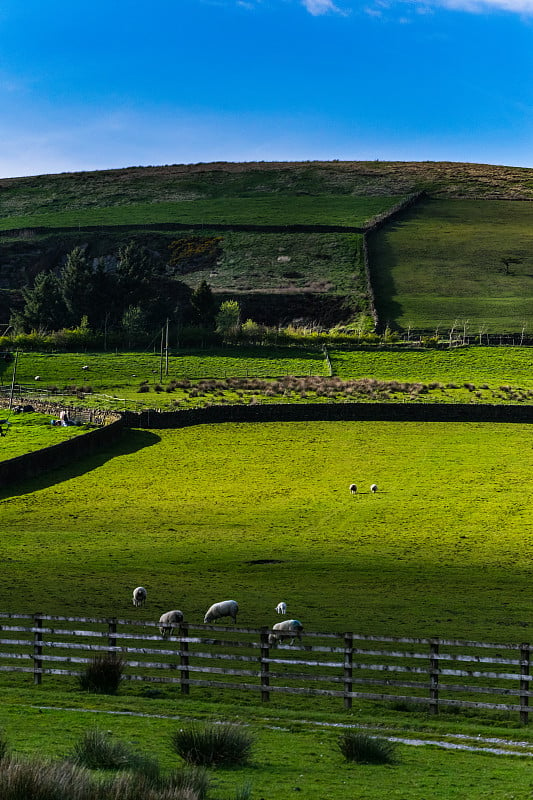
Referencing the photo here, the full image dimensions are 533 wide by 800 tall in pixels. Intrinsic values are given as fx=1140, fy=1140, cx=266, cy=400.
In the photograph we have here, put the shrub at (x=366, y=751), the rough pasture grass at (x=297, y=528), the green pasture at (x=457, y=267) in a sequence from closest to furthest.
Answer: the shrub at (x=366, y=751), the rough pasture grass at (x=297, y=528), the green pasture at (x=457, y=267)

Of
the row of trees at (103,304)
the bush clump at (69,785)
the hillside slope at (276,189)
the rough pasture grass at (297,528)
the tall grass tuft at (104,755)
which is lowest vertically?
the rough pasture grass at (297,528)

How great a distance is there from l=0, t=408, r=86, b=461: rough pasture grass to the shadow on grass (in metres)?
1.96

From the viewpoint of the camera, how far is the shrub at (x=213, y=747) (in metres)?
15.2

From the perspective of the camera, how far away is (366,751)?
1588 centimetres

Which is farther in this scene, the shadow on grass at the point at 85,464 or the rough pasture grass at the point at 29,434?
the rough pasture grass at the point at 29,434

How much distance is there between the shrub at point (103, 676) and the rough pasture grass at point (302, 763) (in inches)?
81.4

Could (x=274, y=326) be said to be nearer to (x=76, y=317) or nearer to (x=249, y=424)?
(x=76, y=317)

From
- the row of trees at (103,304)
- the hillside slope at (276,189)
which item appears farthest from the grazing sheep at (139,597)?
the hillside slope at (276,189)

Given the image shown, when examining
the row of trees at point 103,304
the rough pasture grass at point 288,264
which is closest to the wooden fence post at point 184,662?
the row of trees at point 103,304

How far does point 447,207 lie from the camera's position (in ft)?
575

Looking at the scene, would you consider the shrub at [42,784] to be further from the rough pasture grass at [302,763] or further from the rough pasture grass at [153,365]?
the rough pasture grass at [153,365]

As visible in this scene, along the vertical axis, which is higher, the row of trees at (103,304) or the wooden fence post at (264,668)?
the row of trees at (103,304)

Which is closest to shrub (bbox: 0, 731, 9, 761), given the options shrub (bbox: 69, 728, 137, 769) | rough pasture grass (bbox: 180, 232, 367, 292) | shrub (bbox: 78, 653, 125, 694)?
shrub (bbox: 69, 728, 137, 769)

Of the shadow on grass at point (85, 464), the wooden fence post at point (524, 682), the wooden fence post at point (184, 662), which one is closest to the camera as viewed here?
the wooden fence post at point (524, 682)
